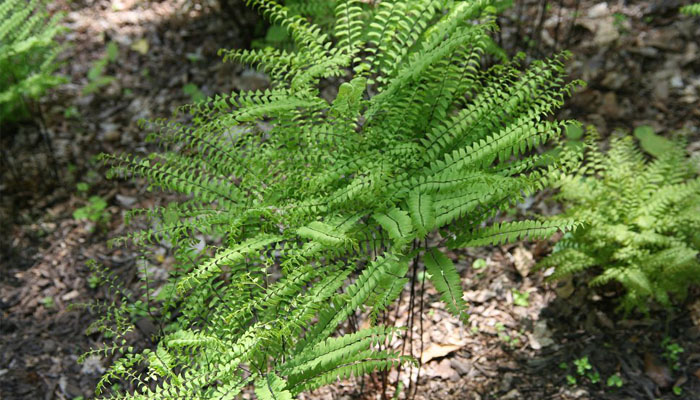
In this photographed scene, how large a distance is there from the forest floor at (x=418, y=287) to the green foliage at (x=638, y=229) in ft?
1.26

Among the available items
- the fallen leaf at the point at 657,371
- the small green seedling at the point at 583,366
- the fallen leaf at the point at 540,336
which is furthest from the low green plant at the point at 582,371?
the fallen leaf at the point at 657,371

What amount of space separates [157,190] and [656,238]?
372 centimetres

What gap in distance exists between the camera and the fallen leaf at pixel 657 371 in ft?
10.7

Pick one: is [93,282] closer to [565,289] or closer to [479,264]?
[479,264]

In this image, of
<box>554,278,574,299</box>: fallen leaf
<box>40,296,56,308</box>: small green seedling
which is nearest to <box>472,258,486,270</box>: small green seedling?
<box>554,278,574,299</box>: fallen leaf

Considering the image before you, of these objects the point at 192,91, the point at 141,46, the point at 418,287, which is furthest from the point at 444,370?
the point at 141,46

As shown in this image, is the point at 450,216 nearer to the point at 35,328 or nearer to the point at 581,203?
the point at 581,203

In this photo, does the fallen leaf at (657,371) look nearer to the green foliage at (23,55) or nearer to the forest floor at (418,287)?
the forest floor at (418,287)

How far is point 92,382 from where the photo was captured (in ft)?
12.1

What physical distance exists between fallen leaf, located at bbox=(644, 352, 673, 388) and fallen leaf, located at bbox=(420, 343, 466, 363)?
3.37 feet

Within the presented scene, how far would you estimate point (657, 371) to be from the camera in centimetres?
332

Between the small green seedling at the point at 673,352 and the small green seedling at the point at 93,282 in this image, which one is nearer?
the small green seedling at the point at 673,352

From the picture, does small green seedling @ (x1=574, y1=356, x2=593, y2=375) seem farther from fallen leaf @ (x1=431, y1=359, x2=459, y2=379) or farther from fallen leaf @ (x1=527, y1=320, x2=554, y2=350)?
fallen leaf @ (x1=431, y1=359, x2=459, y2=379)

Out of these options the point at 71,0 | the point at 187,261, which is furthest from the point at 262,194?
the point at 71,0
